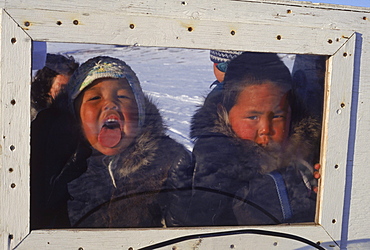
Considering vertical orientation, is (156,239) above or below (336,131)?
below

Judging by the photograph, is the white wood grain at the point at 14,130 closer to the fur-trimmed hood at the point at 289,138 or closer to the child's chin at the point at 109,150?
the child's chin at the point at 109,150

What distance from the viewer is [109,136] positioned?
1672 mm

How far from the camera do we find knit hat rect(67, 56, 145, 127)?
1642 millimetres

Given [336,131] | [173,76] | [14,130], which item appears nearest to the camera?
[14,130]

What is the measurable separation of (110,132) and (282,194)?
30.7 inches

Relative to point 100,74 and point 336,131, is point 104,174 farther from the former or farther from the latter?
point 336,131

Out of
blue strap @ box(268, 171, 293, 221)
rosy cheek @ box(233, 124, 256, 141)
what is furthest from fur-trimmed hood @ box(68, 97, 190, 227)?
blue strap @ box(268, 171, 293, 221)

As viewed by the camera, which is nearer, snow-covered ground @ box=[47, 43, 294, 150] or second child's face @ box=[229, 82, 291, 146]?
snow-covered ground @ box=[47, 43, 294, 150]

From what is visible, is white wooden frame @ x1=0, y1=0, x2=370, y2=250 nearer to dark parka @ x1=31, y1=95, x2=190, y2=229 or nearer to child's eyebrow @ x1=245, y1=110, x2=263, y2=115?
dark parka @ x1=31, y1=95, x2=190, y2=229

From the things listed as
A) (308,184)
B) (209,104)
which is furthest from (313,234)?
(209,104)

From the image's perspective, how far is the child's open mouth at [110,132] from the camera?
5.48 feet

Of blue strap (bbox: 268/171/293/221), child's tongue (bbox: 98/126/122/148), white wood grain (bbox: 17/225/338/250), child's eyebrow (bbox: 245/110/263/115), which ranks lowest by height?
white wood grain (bbox: 17/225/338/250)

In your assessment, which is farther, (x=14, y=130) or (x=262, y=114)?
(x=262, y=114)

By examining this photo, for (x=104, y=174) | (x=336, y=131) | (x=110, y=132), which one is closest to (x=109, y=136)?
(x=110, y=132)
